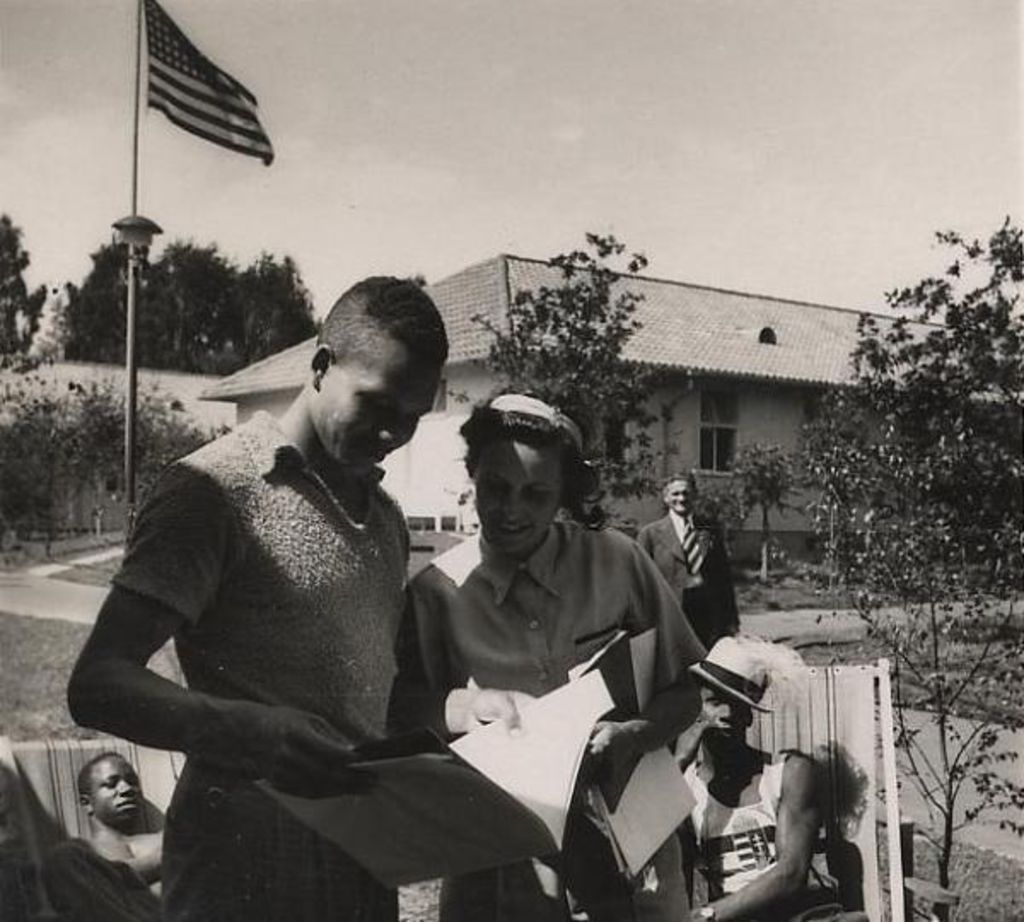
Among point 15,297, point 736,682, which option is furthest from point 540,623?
point 15,297

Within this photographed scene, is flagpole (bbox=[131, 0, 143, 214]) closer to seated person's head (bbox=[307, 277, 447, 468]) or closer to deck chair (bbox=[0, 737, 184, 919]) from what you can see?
deck chair (bbox=[0, 737, 184, 919])

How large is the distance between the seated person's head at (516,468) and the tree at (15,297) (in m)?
1.95

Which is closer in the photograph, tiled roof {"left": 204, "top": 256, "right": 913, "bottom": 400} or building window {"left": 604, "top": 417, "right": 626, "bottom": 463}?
tiled roof {"left": 204, "top": 256, "right": 913, "bottom": 400}

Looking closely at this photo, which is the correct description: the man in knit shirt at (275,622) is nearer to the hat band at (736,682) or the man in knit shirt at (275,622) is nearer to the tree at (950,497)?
the hat band at (736,682)

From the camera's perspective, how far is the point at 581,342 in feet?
20.7

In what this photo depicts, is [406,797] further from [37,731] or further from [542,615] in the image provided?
[37,731]

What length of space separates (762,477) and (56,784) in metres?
10.7

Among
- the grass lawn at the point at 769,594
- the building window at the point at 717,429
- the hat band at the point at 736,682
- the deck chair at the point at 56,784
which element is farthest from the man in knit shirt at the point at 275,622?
the building window at the point at 717,429

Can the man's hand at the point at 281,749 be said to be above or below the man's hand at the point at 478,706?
above

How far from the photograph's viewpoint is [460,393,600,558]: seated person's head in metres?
1.88

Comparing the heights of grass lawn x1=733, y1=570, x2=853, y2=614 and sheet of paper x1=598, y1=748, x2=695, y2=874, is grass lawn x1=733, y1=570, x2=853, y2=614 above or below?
below

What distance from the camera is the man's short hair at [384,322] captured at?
1.50 metres

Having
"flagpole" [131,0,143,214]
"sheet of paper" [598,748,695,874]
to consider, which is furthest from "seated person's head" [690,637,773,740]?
"flagpole" [131,0,143,214]

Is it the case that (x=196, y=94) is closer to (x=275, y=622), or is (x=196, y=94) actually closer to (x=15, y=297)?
(x=15, y=297)
